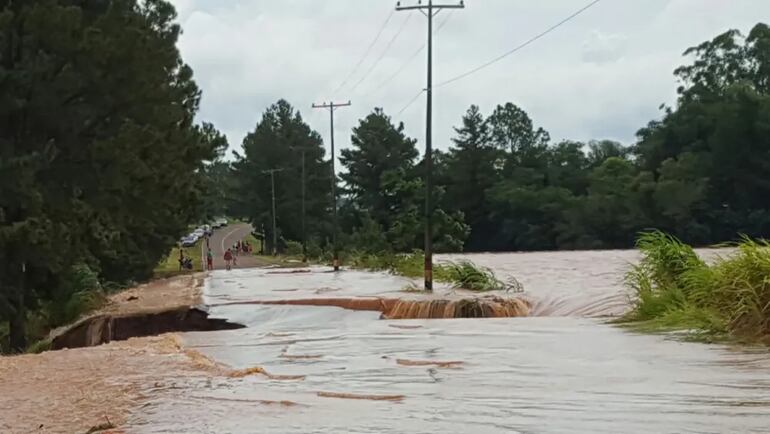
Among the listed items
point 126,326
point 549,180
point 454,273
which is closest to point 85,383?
point 126,326

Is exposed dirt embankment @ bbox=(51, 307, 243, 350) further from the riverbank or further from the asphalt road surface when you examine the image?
the asphalt road surface

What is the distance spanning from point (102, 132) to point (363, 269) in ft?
62.6

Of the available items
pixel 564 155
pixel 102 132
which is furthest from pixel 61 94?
pixel 564 155

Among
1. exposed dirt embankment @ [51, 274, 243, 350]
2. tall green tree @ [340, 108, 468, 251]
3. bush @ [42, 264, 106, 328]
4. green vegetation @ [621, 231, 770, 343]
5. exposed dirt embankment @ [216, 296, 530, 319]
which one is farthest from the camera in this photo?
tall green tree @ [340, 108, 468, 251]

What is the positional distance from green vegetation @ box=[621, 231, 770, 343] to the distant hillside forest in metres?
41.3

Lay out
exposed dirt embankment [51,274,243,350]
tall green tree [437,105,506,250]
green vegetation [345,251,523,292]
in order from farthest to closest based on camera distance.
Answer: tall green tree [437,105,506,250]
green vegetation [345,251,523,292]
exposed dirt embankment [51,274,243,350]

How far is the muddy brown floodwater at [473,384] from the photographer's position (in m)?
7.04

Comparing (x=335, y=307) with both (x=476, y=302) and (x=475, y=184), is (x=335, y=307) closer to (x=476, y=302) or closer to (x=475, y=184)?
(x=476, y=302)

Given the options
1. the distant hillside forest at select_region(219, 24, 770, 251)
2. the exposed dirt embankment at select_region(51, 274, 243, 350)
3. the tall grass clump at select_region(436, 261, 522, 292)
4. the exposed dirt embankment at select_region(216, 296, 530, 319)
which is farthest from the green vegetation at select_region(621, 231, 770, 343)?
the distant hillside forest at select_region(219, 24, 770, 251)

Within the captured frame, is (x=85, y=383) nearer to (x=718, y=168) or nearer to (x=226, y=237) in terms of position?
(x=718, y=168)

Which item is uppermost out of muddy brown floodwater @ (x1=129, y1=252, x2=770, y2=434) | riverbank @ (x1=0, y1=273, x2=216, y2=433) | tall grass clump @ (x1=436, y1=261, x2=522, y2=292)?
tall grass clump @ (x1=436, y1=261, x2=522, y2=292)

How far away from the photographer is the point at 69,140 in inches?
984

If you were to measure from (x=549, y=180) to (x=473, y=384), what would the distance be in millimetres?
85026

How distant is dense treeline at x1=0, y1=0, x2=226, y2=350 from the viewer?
74.9 feet
